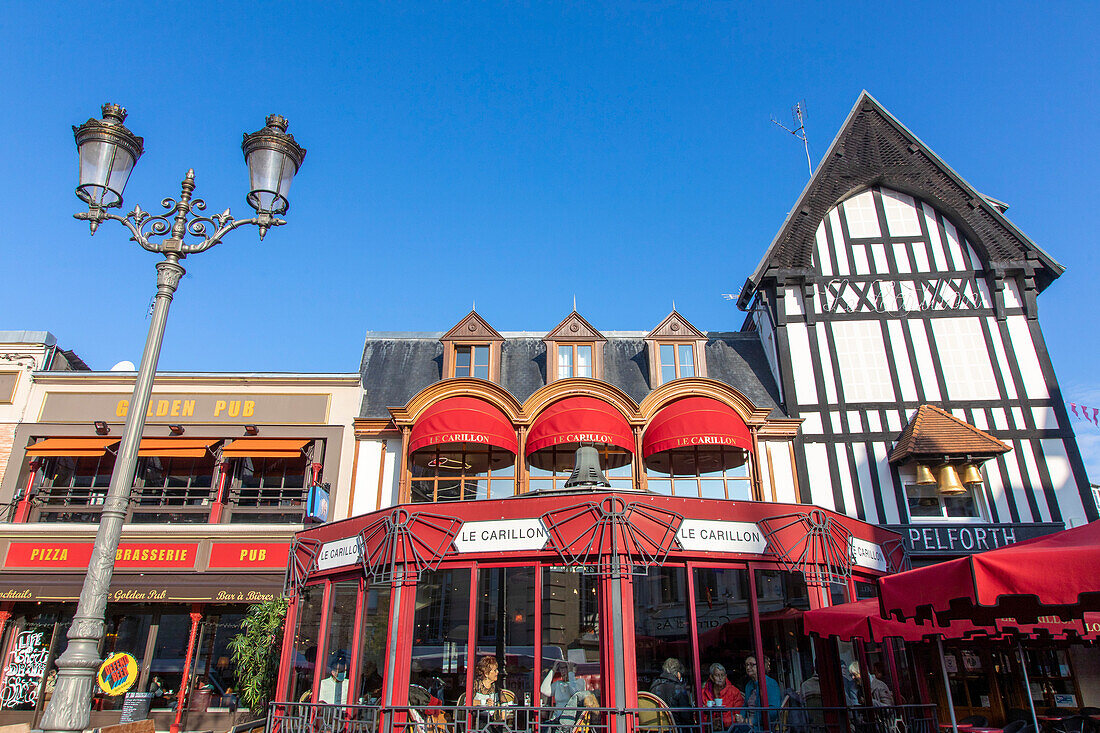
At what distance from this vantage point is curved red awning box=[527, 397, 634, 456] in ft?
53.7

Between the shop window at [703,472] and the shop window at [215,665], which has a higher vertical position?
the shop window at [703,472]

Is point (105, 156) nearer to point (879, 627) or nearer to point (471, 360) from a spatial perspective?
point (879, 627)

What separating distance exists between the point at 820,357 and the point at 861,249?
3655mm

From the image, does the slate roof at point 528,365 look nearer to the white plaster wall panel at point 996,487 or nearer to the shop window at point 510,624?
the white plaster wall panel at point 996,487

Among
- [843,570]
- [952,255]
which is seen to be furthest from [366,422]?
[952,255]

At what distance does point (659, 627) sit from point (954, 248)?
50.7ft

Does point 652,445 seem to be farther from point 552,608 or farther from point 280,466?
point 280,466

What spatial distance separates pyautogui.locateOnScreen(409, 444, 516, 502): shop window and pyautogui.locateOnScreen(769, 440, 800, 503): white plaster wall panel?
6498 mm

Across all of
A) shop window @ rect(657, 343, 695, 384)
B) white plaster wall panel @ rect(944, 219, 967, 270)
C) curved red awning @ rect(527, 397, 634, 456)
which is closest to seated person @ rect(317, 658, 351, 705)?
curved red awning @ rect(527, 397, 634, 456)

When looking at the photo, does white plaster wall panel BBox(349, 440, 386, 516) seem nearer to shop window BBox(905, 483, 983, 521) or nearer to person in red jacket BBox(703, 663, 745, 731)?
person in red jacket BBox(703, 663, 745, 731)

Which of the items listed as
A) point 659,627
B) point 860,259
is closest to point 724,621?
point 659,627

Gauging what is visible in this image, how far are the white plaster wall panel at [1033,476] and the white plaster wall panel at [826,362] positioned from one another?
4.58m

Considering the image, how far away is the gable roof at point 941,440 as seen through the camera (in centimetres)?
1684

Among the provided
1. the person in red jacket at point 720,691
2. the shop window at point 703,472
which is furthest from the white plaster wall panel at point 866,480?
the person in red jacket at point 720,691
